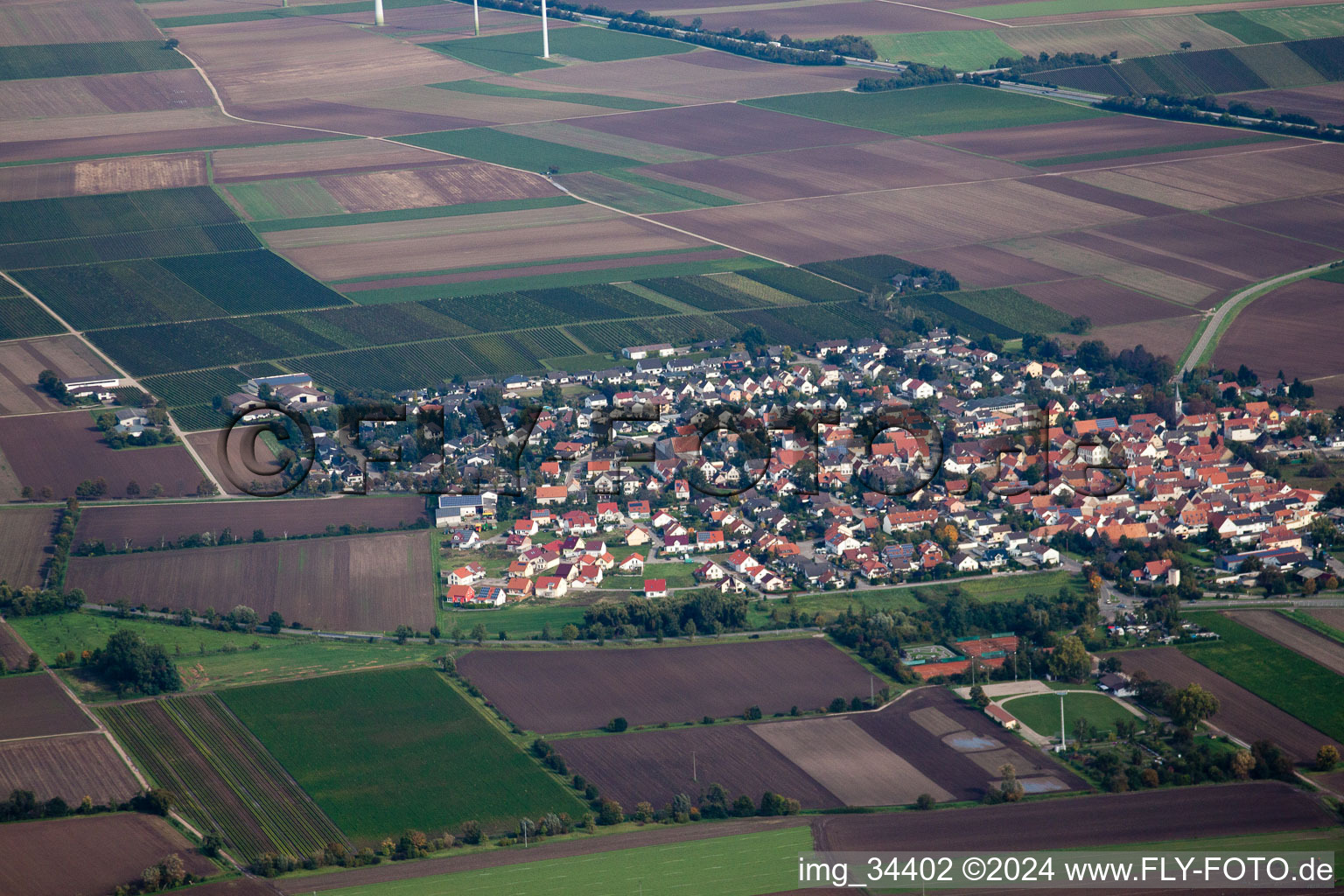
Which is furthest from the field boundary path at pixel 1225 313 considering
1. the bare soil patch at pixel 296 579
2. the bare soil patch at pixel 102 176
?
the bare soil patch at pixel 102 176

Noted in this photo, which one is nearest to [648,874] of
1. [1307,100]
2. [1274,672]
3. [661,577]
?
[661,577]

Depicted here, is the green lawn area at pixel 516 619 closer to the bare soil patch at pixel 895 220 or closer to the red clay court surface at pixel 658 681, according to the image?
the red clay court surface at pixel 658 681

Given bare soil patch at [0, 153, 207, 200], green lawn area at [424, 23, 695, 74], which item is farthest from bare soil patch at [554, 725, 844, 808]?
green lawn area at [424, 23, 695, 74]

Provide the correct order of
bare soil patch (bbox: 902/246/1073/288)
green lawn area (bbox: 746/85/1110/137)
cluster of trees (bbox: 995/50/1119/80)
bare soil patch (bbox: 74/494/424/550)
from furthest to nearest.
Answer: cluster of trees (bbox: 995/50/1119/80), green lawn area (bbox: 746/85/1110/137), bare soil patch (bbox: 902/246/1073/288), bare soil patch (bbox: 74/494/424/550)

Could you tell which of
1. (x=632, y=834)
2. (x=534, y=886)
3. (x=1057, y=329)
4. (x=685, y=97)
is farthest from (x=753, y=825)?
(x=685, y=97)

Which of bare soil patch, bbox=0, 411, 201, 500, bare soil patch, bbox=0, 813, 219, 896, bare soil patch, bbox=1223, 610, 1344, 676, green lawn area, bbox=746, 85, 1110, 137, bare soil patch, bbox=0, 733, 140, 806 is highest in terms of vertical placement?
green lawn area, bbox=746, 85, 1110, 137

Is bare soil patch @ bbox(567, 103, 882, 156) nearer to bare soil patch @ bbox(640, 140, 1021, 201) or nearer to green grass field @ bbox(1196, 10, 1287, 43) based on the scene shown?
bare soil patch @ bbox(640, 140, 1021, 201)
